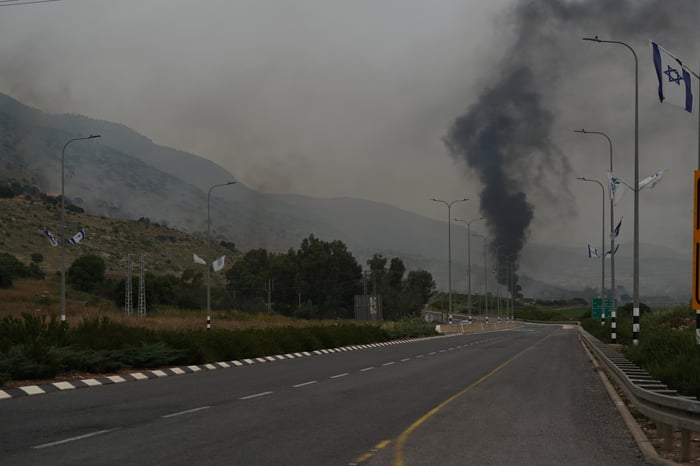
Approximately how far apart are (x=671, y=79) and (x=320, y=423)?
11.7 meters

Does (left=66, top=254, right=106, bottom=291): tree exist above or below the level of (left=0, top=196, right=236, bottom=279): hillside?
below

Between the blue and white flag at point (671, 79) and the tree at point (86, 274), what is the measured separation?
86.9 metres

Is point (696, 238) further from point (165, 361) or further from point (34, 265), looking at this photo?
point (34, 265)

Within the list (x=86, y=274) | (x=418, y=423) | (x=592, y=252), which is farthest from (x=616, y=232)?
(x=86, y=274)

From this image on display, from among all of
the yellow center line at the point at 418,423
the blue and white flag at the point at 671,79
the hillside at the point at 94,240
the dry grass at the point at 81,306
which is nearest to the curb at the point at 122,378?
the yellow center line at the point at 418,423

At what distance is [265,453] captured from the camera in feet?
35.4

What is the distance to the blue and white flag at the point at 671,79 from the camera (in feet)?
65.5

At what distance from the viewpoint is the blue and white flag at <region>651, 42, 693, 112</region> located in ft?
65.5

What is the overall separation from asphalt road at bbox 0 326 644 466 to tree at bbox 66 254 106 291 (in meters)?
80.5

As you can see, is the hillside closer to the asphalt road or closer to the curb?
the curb

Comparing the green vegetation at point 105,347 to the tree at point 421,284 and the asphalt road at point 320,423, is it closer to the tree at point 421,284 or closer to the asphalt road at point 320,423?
the asphalt road at point 320,423

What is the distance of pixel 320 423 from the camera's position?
45.5ft

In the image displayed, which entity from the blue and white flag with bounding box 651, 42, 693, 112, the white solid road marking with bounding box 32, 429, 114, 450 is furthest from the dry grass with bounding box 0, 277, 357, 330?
the white solid road marking with bounding box 32, 429, 114, 450

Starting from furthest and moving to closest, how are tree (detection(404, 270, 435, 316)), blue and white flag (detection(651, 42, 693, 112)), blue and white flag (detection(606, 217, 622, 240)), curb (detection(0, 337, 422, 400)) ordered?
1. tree (detection(404, 270, 435, 316))
2. blue and white flag (detection(606, 217, 622, 240))
3. blue and white flag (detection(651, 42, 693, 112))
4. curb (detection(0, 337, 422, 400))
